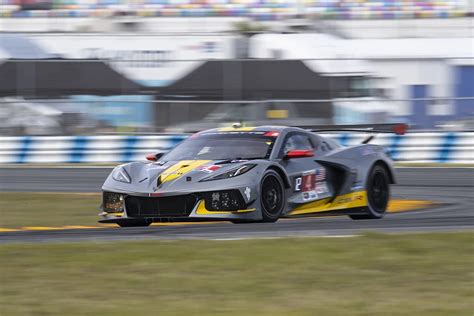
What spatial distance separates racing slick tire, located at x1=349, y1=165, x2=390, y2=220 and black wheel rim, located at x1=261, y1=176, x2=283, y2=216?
1.43 meters

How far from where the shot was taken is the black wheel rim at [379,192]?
10.0 metres

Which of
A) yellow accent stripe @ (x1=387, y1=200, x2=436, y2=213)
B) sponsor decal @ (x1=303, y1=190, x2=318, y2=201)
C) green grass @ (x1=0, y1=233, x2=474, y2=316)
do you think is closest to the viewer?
green grass @ (x1=0, y1=233, x2=474, y2=316)

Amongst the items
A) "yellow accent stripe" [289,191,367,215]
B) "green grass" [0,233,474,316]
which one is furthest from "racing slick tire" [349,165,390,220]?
"green grass" [0,233,474,316]

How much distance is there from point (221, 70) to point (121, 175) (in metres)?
12.3

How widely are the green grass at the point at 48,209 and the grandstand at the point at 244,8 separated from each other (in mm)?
14482

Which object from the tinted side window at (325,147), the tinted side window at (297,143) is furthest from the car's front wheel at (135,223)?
the tinted side window at (325,147)

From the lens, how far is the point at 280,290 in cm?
537

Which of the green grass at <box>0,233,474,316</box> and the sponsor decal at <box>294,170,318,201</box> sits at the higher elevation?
the sponsor decal at <box>294,170,318,201</box>

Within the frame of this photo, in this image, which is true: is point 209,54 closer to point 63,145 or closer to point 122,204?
point 63,145

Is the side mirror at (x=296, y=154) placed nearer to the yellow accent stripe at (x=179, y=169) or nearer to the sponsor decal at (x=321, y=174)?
the sponsor decal at (x=321, y=174)

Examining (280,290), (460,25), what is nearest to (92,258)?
(280,290)

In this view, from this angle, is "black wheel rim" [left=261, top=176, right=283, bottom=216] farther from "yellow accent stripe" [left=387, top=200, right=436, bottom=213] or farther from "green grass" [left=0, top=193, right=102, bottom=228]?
"yellow accent stripe" [left=387, top=200, right=436, bottom=213]

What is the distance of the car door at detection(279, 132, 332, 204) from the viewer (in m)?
9.08

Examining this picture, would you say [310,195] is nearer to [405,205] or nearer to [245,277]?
[405,205]
